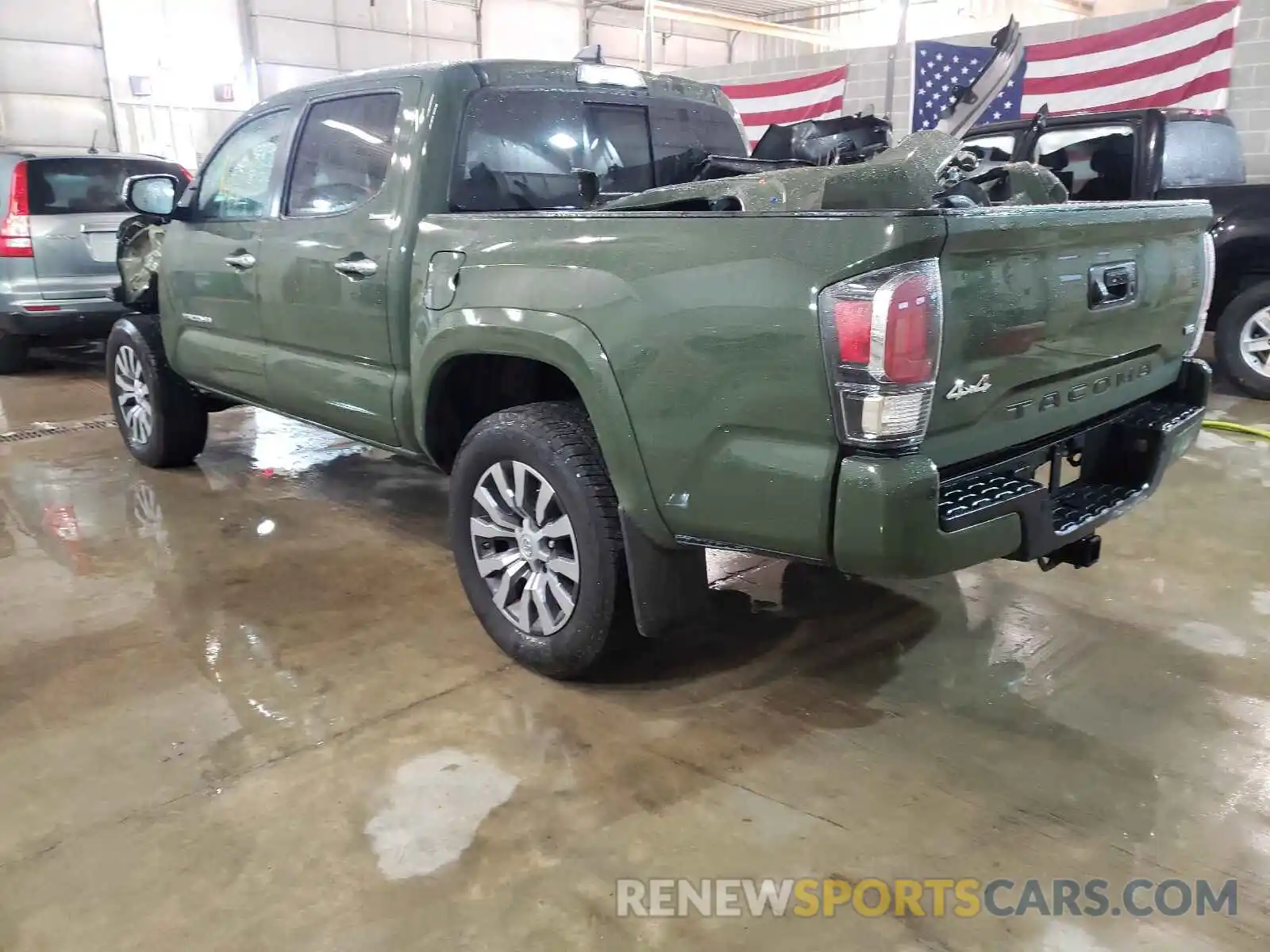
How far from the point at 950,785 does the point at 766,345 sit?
118 cm

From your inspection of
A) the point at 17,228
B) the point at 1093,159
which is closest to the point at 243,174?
the point at 17,228

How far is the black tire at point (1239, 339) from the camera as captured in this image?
6461 mm

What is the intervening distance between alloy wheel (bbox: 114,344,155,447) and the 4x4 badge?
13.8 feet

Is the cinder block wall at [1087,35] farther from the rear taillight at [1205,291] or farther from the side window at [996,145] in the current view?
the rear taillight at [1205,291]

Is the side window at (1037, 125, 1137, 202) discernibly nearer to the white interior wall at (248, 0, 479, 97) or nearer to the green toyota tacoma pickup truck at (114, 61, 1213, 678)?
the green toyota tacoma pickup truck at (114, 61, 1213, 678)

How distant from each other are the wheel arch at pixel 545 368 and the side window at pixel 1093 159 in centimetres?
485

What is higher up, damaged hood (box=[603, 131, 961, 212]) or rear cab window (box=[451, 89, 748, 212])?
rear cab window (box=[451, 89, 748, 212])

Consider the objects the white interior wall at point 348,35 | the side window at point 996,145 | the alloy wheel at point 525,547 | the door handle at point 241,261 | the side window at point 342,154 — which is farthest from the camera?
the white interior wall at point 348,35

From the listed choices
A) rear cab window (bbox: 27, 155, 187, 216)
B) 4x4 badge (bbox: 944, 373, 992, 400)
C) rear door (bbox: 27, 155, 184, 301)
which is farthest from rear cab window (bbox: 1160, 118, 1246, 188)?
rear door (bbox: 27, 155, 184, 301)

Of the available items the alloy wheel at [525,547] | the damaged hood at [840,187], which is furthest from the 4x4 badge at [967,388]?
the alloy wheel at [525,547]

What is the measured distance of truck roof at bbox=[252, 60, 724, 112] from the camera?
321cm

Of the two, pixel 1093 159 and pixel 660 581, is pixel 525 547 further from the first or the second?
pixel 1093 159

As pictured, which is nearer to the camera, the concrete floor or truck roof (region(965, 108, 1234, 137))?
the concrete floor

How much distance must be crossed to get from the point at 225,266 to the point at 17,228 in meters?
4.11
